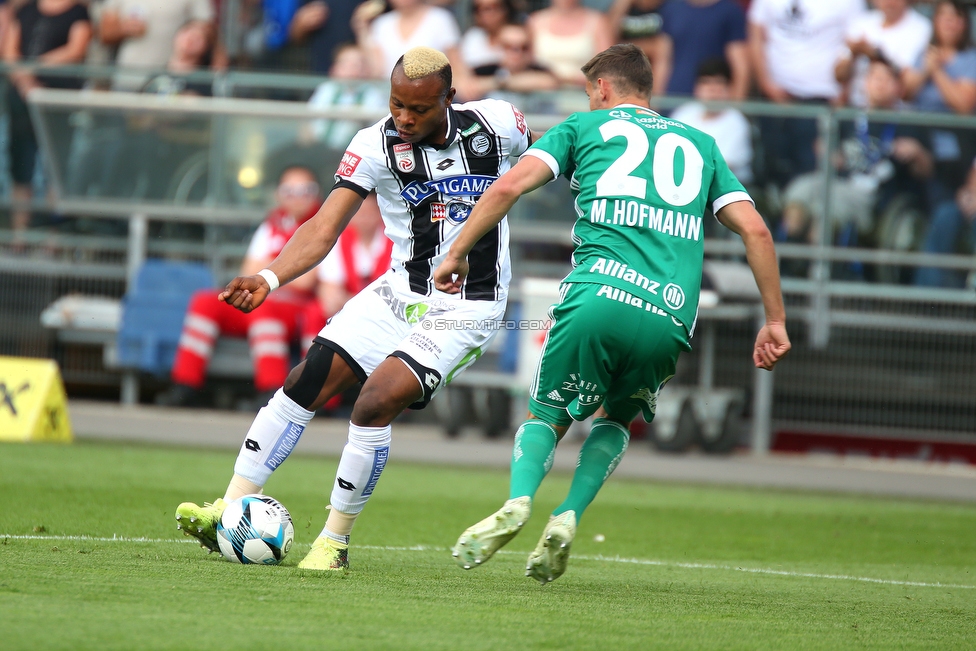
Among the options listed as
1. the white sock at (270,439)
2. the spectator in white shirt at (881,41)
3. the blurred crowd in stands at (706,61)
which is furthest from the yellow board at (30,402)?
the spectator in white shirt at (881,41)

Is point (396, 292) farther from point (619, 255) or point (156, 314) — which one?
point (156, 314)

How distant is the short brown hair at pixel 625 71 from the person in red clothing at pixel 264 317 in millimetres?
7593

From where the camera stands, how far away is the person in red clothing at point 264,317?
12.7m

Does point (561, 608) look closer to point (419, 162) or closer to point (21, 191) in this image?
point (419, 162)

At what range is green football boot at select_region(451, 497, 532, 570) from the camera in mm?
4832

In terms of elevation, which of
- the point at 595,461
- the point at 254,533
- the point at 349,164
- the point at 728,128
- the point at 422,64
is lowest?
the point at 254,533

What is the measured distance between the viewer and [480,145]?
6.01 meters

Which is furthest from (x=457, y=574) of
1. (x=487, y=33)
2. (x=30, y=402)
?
(x=487, y=33)

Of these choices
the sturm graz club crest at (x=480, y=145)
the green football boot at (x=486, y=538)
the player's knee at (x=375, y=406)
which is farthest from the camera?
the sturm graz club crest at (x=480, y=145)

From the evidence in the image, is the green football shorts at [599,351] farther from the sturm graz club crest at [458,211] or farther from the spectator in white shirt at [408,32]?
the spectator in white shirt at [408,32]

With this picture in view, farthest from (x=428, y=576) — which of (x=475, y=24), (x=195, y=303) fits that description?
(x=475, y=24)

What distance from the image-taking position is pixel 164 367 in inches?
524

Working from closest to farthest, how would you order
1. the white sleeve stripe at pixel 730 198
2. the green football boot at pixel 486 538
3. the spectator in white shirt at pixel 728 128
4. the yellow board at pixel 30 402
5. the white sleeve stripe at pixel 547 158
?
the green football boot at pixel 486 538 < the white sleeve stripe at pixel 547 158 < the white sleeve stripe at pixel 730 198 < the yellow board at pixel 30 402 < the spectator in white shirt at pixel 728 128

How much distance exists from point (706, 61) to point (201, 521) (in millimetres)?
9638
